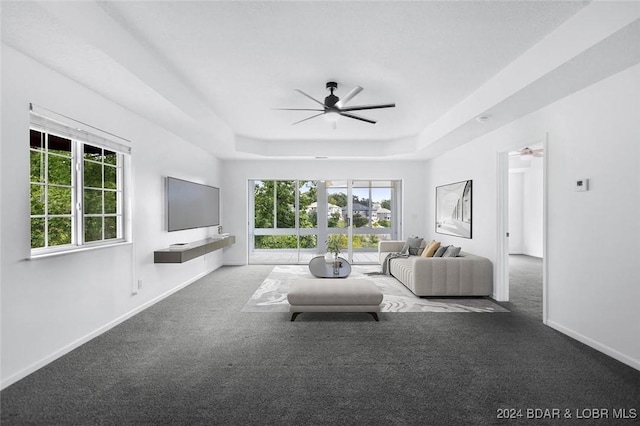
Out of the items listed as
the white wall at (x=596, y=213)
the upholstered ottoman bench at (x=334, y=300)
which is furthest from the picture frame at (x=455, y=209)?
the upholstered ottoman bench at (x=334, y=300)

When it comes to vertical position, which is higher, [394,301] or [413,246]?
[413,246]

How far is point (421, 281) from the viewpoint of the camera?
4.71 meters

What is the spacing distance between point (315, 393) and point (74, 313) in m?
2.37

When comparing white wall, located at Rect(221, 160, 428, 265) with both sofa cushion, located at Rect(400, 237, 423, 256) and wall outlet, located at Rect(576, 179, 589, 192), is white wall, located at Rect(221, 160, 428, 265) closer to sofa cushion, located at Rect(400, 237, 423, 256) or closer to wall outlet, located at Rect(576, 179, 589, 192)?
sofa cushion, located at Rect(400, 237, 423, 256)

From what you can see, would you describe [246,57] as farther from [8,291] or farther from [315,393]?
[315,393]

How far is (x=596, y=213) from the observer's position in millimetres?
3053

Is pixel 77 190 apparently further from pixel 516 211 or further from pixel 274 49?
pixel 516 211

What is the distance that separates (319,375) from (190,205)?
4.01m

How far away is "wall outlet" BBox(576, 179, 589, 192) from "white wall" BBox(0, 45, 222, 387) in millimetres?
4824

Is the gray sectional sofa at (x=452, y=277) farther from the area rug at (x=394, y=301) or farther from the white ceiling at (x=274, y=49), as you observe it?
the white ceiling at (x=274, y=49)

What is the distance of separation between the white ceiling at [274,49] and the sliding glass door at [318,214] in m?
3.24

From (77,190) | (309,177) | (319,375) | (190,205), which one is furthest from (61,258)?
(309,177)

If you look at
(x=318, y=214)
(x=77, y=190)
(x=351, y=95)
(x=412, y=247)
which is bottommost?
(x=412, y=247)

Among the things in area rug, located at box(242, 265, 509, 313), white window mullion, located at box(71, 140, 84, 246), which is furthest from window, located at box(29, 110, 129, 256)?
area rug, located at box(242, 265, 509, 313)
